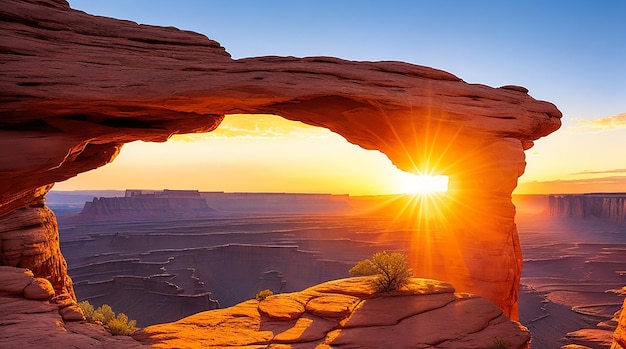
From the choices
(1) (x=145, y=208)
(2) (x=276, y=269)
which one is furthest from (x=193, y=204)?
(2) (x=276, y=269)

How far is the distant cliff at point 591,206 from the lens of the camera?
107m

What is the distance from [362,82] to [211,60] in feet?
14.4

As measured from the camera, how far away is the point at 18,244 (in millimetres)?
13734

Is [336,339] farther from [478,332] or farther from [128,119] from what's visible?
[128,119]

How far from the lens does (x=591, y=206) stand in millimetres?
114500

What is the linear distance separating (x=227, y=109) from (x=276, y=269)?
45800 mm

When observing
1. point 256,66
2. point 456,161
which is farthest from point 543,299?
point 256,66

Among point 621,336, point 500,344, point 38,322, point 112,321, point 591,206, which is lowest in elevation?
point 112,321

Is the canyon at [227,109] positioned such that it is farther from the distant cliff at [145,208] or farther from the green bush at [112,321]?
the distant cliff at [145,208]

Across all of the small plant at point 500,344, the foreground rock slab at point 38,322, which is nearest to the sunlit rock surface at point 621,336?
the small plant at point 500,344

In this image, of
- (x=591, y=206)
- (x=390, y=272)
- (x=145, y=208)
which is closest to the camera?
(x=390, y=272)

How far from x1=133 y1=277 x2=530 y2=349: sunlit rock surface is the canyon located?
1805mm

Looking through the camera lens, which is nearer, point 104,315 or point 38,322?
point 38,322

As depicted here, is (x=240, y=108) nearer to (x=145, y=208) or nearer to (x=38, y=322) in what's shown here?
(x=38, y=322)
